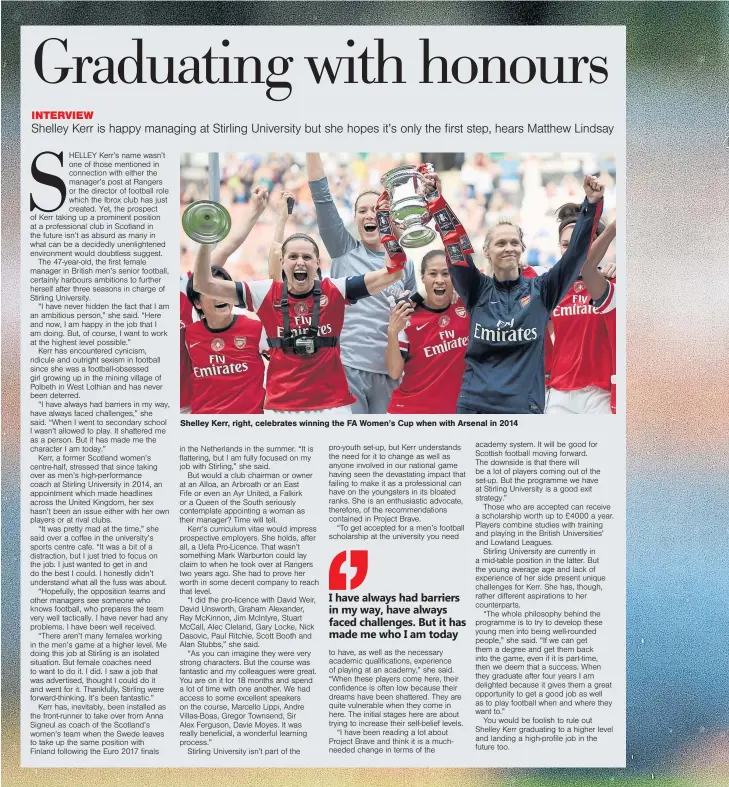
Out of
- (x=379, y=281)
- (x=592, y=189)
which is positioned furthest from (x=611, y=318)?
(x=379, y=281)

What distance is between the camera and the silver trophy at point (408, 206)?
5.32m

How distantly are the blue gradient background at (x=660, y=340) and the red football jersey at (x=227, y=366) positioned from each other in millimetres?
1012

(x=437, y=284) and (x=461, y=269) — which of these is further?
(x=437, y=284)

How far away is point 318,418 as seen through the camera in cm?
535

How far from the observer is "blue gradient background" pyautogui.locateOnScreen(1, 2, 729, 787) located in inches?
211

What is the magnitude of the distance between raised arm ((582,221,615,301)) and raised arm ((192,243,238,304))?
6.42ft

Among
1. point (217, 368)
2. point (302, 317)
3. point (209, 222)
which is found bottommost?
point (217, 368)

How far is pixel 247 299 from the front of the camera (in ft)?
17.8

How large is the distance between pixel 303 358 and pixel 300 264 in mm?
521

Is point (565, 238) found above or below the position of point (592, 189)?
below

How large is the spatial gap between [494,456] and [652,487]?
0.90 meters

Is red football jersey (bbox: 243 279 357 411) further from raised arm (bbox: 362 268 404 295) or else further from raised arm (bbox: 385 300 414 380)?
raised arm (bbox: 385 300 414 380)

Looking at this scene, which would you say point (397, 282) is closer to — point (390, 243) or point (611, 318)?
point (390, 243)

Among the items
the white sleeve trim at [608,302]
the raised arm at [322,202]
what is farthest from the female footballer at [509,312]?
the raised arm at [322,202]
